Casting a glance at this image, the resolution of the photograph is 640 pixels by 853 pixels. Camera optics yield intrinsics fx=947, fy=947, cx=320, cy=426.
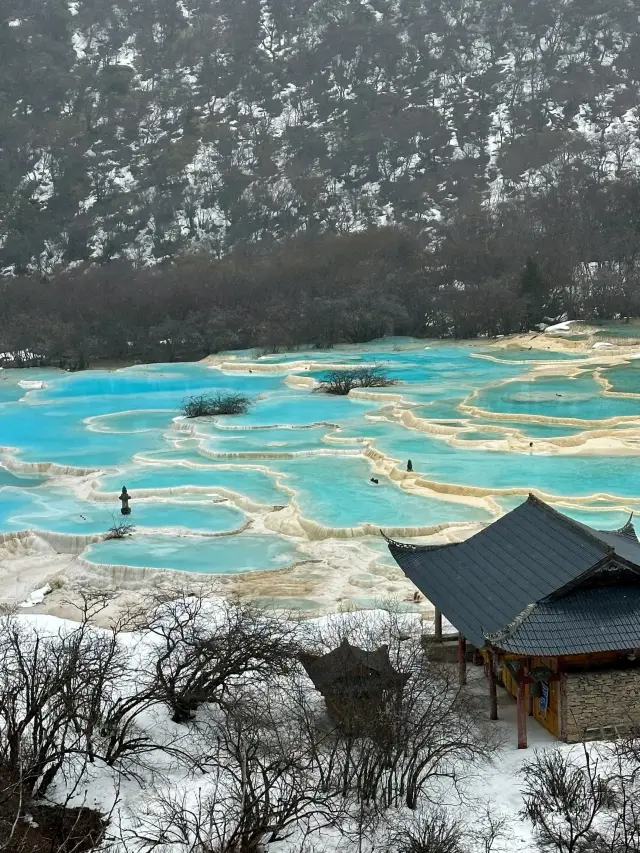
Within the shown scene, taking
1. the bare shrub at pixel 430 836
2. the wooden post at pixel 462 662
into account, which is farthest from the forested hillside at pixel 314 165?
the bare shrub at pixel 430 836

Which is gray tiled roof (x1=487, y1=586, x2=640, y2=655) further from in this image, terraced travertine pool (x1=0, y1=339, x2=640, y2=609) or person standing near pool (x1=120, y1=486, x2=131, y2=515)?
person standing near pool (x1=120, y1=486, x2=131, y2=515)

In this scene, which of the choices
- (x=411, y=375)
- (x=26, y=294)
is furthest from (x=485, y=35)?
(x=411, y=375)

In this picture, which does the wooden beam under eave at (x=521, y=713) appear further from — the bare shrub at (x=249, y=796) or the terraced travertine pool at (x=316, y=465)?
the terraced travertine pool at (x=316, y=465)

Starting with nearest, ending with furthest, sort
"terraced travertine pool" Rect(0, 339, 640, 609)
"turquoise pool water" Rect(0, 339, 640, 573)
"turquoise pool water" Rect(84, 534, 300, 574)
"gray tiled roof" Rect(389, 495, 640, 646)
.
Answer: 1. "gray tiled roof" Rect(389, 495, 640, 646)
2. "turquoise pool water" Rect(84, 534, 300, 574)
3. "terraced travertine pool" Rect(0, 339, 640, 609)
4. "turquoise pool water" Rect(0, 339, 640, 573)

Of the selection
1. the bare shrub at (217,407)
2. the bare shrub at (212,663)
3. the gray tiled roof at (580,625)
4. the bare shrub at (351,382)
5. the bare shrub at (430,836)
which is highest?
the bare shrub at (351,382)

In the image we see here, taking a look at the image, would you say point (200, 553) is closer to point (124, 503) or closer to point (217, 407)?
point (124, 503)

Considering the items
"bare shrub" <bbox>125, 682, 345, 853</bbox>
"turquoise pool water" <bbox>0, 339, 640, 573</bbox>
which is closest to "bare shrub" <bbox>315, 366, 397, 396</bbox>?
"turquoise pool water" <bbox>0, 339, 640, 573</bbox>

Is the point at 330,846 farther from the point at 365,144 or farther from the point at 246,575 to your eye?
the point at 365,144
